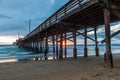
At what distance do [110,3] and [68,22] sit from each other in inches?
277

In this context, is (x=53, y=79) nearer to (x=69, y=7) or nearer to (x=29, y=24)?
(x=69, y=7)

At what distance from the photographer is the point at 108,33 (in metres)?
9.12

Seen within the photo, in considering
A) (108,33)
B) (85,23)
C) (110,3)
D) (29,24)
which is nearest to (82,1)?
(110,3)

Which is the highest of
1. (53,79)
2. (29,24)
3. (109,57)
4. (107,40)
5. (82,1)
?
(29,24)

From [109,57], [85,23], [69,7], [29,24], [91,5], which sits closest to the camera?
[109,57]

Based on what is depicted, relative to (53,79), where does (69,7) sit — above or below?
above

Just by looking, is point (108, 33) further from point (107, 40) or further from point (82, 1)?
point (82, 1)

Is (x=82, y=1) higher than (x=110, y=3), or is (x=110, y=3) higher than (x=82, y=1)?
(x=82, y=1)

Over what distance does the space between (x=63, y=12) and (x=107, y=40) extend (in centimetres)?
673

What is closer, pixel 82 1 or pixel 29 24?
pixel 82 1

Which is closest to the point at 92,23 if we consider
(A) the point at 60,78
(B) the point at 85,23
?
(B) the point at 85,23

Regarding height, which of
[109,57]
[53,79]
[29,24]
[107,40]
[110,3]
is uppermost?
[29,24]

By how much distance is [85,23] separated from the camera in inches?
663

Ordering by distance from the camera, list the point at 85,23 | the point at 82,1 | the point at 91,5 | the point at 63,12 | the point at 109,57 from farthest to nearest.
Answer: the point at 85,23 → the point at 63,12 → the point at 82,1 → the point at 91,5 → the point at 109,57
